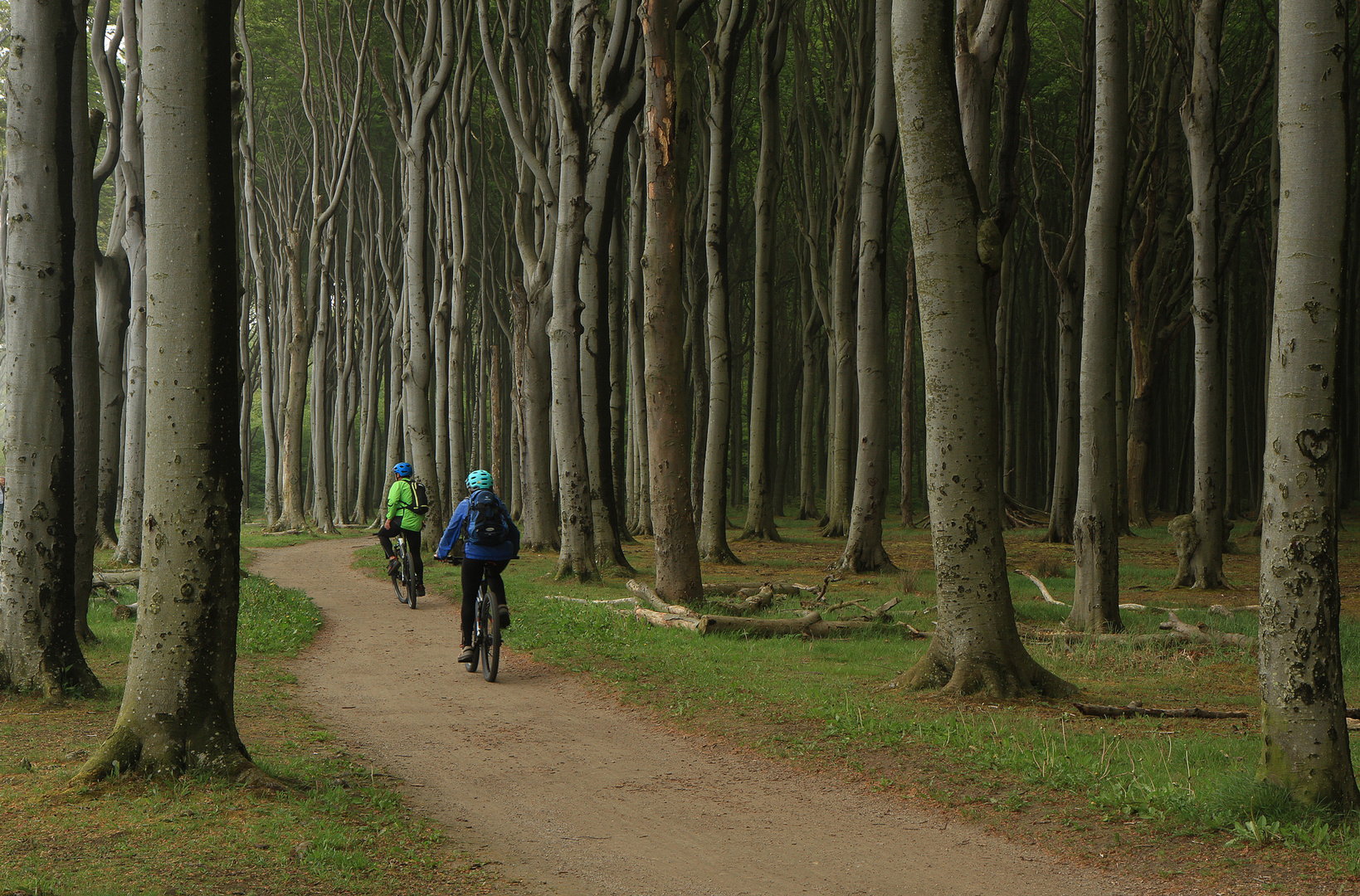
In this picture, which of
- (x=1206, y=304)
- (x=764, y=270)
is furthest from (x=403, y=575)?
(x=1206, y=304)

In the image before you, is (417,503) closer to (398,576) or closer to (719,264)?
(398,576)

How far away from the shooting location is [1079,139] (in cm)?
1852

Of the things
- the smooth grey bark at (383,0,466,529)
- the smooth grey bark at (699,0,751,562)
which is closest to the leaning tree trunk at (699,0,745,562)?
the smooth grey bark at (699,0,751,562)

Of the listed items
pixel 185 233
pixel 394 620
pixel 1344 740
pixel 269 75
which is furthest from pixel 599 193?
pixel 269 75

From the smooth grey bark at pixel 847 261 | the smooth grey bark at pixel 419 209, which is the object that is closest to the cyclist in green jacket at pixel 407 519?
the smooth grey bark at pixel 419 209

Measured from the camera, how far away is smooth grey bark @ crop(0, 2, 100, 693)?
23.6ft

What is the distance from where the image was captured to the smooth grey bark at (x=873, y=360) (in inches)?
616

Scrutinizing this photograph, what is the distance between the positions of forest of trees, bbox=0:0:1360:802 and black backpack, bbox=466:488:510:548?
3.02m

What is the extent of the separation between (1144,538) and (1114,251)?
46.2ft

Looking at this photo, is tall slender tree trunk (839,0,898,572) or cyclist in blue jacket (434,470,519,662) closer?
cyclist in blue jacket (434,470,519,662)

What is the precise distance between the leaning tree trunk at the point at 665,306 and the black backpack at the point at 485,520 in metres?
3.99

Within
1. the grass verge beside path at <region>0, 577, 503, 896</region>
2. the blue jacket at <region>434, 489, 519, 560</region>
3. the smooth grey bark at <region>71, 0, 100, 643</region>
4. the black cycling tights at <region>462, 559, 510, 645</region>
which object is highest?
the smooth grey bark at <region>71, 0, 100, 643</region>

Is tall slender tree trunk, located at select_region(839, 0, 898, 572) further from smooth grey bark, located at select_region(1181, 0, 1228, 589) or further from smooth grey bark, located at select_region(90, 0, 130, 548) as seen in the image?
smooth grey bark, located at select_region(90, 0, 130, 548)

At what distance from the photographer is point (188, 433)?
17.6 ft
